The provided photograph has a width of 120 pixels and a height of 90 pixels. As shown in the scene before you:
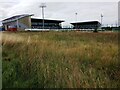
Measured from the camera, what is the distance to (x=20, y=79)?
5523 millimetres

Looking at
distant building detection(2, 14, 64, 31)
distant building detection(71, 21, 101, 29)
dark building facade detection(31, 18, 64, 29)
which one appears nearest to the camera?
distant building detection(2, 14, 64, 31)

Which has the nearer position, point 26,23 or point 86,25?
point 26,23

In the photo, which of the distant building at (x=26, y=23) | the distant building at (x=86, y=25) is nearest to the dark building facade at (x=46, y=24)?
the distant building at (x=26, y=23)

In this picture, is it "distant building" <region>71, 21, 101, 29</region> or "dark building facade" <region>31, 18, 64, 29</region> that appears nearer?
"dark building facade" <region>31, 18, 64, 29</region>

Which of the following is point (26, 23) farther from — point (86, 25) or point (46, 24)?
point (86, 25)

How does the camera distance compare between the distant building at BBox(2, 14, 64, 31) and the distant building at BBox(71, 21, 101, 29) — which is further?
the distant building at BBox(71, 21, 101, 29)

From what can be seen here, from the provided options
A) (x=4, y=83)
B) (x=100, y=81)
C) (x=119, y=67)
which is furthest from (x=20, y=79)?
(x=119, y=67)

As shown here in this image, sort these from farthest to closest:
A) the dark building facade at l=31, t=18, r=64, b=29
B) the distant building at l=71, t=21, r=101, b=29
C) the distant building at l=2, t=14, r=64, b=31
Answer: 1. the distant building at l=71, t=21, r=101, b=29
2. the dark building facade at l=31, t=18, r=64, b=29
3. the distant building at l=2, t=14, r=64, b=31

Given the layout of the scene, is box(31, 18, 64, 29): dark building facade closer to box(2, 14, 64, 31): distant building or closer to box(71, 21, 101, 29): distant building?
box(2, 14, 64, 31): distant building

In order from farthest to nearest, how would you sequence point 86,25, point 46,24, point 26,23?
1. point 86,25
2. point 46,24
3. point 26,23

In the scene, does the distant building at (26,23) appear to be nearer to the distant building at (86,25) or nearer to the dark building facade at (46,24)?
the dark building facade at (46,24)

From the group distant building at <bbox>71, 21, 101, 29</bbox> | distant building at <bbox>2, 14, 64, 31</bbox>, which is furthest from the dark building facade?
distant building at <bbox>71, 21, 101, 29</bbox>

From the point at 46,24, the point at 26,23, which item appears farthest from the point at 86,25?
the point at 26,23

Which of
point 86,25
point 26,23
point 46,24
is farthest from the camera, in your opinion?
point 86,25
